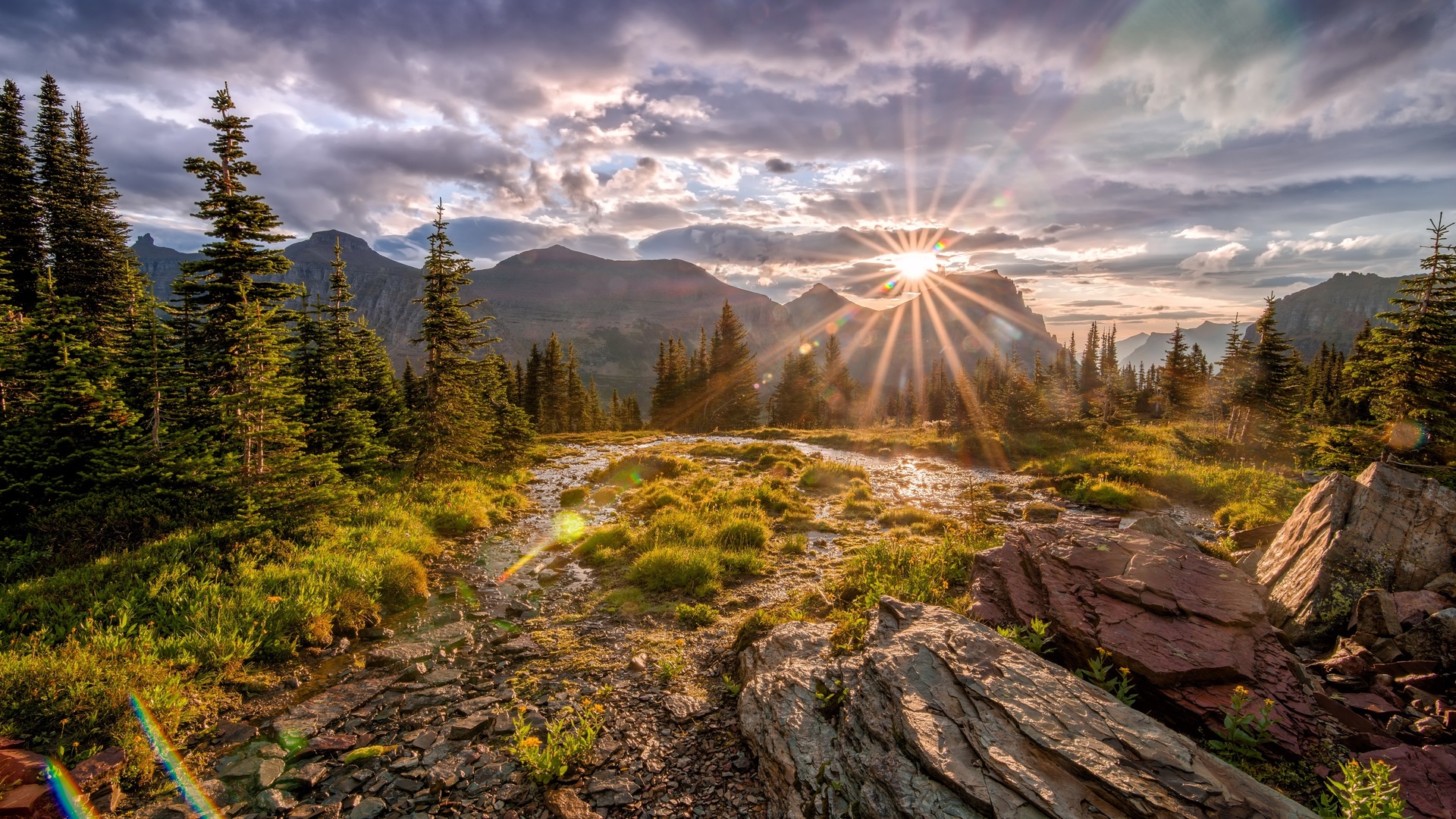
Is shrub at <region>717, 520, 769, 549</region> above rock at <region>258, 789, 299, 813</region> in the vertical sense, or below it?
above

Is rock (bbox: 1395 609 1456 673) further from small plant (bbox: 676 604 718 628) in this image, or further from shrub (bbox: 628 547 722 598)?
shrub (bbox: 628 547 722 598)

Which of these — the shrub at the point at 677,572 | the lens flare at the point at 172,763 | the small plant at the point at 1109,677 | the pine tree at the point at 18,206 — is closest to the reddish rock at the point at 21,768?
the lens flare at the point at 172,763

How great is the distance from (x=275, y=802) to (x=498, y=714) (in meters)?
2.62

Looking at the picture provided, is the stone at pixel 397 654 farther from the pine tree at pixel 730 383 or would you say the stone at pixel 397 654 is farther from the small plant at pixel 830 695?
the pine tree at pixel 730 383

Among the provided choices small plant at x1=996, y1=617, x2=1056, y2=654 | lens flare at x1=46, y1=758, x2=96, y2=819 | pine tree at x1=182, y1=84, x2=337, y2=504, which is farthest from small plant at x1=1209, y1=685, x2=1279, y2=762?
pine tree at x1=182, y1=84, x2=337, y2=504

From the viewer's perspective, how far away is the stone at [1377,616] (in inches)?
297

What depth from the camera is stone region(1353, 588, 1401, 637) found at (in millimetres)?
7539

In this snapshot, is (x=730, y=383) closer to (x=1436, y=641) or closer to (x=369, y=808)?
(x=1436, y=641)

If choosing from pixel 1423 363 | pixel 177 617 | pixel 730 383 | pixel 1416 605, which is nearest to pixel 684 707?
pixel 177 617

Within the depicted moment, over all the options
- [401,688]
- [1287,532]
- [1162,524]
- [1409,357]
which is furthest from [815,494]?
[1409,357]

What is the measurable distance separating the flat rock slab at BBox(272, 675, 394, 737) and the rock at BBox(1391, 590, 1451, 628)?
15.7m

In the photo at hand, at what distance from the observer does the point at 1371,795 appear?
441cm

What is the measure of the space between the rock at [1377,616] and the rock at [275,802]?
14.7 metres

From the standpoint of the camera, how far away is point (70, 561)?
38.9 feet
